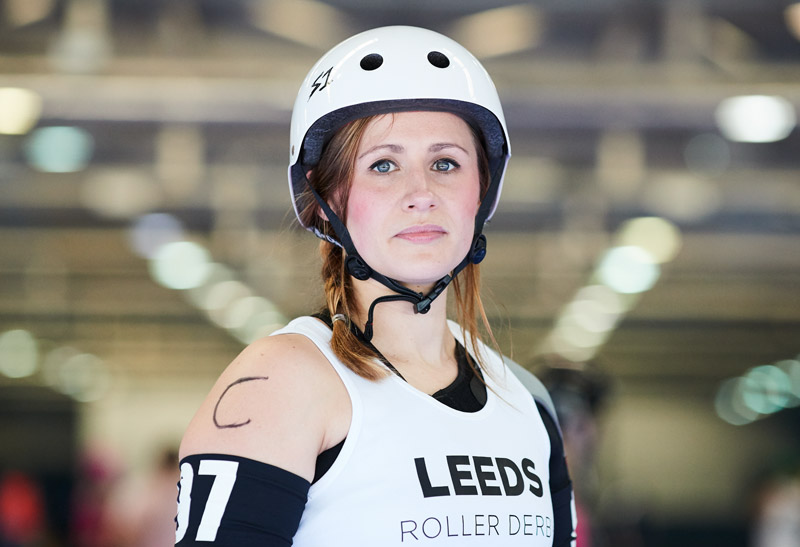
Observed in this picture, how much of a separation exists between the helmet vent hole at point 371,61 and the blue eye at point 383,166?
23 centimetres

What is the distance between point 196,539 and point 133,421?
2476cm

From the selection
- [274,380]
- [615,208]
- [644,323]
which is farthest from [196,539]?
[644,323]

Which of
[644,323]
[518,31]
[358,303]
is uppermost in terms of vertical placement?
[644,323]

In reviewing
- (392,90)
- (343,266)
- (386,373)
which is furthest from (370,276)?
(392,90)

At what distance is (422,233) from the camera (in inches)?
69.1

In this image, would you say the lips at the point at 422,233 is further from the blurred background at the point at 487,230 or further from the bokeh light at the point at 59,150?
the bokeh light at the point at 59,150

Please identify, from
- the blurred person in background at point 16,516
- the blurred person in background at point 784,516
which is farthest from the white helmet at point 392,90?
the blurred person in background at point 16,516

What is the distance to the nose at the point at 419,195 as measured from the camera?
5.63 feet

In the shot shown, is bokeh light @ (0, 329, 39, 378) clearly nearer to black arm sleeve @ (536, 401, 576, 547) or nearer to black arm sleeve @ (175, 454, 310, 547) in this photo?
black arm sleeve @ (536, 401, 576, 547)

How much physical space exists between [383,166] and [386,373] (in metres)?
0.35

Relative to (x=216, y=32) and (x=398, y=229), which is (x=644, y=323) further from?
(x=398, y=229)

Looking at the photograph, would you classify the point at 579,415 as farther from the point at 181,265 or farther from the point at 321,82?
the point at 181,265

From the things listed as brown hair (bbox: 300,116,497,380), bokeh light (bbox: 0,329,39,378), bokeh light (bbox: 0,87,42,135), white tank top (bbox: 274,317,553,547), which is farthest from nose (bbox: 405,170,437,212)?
bokeh light (bbox: 0,329,39,378)

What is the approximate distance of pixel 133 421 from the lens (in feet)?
82.6
